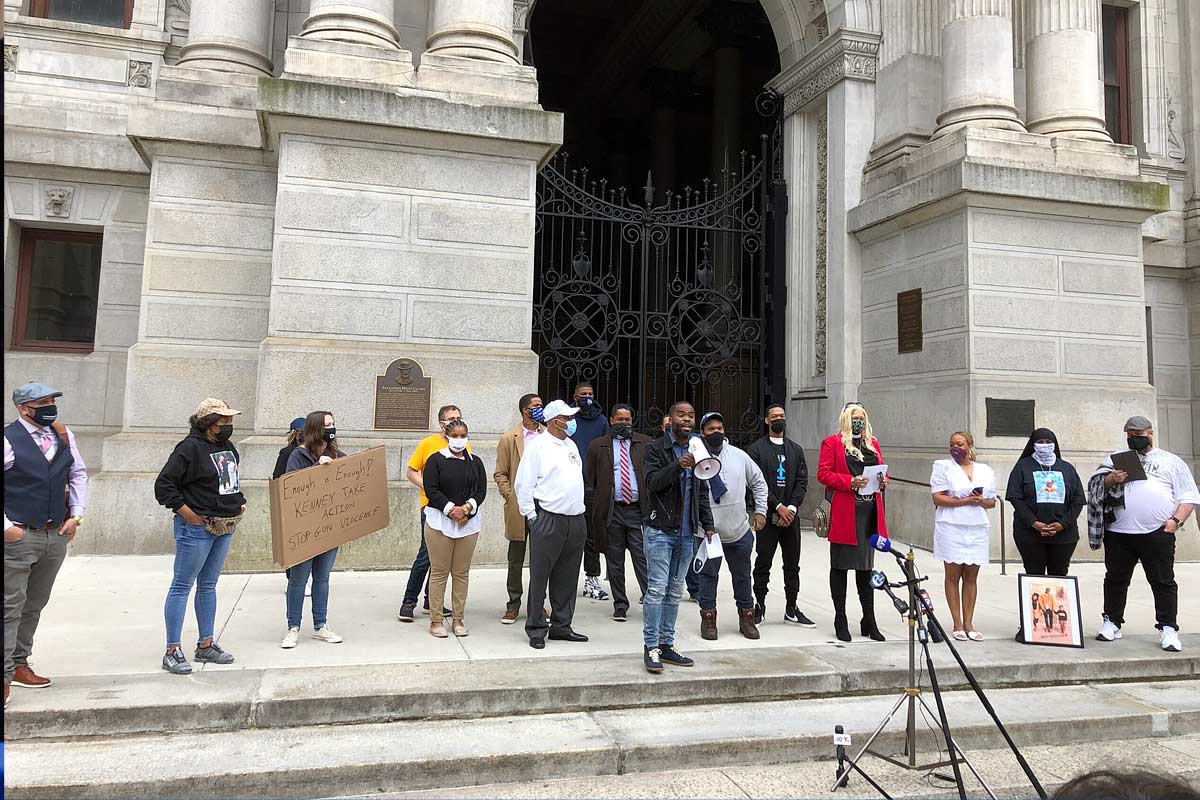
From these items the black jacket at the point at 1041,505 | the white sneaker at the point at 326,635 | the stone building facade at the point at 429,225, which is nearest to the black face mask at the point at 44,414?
the white sneaker at the point at 326,635

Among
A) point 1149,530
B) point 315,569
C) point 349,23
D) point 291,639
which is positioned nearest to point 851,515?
point 1149,530

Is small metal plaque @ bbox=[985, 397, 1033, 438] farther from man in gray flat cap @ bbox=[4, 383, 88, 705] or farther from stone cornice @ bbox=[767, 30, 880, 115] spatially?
man in gray flat cap @ bbox=[4, 383, 88, 705]

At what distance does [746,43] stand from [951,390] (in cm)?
1441

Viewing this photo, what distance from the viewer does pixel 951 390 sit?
12.5 meters

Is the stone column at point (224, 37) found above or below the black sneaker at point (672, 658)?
above

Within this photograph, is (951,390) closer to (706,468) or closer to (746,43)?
(706,468)

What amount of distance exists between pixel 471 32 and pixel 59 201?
6163 mm

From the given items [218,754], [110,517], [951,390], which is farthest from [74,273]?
[951,390]

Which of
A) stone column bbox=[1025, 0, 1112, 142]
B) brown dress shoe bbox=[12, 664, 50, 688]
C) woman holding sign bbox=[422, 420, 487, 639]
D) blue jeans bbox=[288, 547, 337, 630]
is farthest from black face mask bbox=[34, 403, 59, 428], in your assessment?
stone column bbox=[1025, 0, 1112, 142]

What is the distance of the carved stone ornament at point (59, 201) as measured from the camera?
1217cm

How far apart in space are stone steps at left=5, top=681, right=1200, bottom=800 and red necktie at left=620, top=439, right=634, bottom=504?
7.38ft

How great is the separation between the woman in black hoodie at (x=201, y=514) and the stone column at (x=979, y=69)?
11570 mm

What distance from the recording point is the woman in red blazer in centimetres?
760

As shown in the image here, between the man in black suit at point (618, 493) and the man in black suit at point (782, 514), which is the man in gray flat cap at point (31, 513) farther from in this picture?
the man in black suit at point (782, 514)
